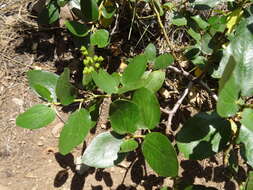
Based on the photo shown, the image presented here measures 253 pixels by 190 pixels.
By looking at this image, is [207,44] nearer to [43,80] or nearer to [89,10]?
[89,10]

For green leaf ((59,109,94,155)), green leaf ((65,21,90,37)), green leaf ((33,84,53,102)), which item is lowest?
green leaf ((59,109,94,155))

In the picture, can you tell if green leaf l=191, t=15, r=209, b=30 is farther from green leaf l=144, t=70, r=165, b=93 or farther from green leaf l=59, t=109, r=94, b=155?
green leaf l=59, t=109, r=94, b=155

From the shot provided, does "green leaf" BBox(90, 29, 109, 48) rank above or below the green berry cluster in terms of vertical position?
below

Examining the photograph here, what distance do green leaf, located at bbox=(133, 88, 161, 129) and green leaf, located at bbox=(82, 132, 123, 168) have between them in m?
0.17

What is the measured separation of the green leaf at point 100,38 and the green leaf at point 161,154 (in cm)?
55

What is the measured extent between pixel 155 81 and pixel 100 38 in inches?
13.4

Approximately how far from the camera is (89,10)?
150 cm

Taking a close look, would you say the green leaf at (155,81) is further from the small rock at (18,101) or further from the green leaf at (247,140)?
the small rock at (18,101)

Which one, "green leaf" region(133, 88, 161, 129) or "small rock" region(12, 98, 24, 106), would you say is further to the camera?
"small rock" region(12, 98, 24, 106)

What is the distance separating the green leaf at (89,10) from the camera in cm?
147

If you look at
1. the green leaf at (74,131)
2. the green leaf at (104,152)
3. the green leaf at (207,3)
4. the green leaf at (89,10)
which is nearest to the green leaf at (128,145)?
the green leaf at (104,152)

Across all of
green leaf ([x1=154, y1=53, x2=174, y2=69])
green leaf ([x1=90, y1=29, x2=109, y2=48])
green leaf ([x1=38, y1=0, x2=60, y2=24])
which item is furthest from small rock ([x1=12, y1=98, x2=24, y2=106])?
green leaf ([x1=154, y1=53, x2=174, y2=69])

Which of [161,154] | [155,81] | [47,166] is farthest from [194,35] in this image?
[47,166]

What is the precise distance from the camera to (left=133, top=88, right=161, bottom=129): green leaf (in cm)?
118
